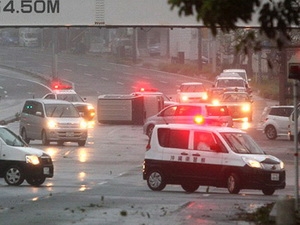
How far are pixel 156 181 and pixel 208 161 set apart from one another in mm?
1430

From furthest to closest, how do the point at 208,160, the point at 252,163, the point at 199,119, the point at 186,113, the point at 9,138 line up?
the point at 186,113
the point at 199,119
the point at 9,138
the point at 208,160
the point at 252,163

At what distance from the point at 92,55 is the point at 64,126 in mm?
68675

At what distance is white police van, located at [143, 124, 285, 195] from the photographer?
25.5 meters

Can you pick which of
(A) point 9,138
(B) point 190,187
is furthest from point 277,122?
(A) point 9,138

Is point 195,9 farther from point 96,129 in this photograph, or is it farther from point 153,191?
point 96,129

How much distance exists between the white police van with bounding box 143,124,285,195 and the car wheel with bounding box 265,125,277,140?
1984 centimetres

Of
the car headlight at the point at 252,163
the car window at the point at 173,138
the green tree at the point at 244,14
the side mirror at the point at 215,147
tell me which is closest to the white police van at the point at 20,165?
the car window at the point at 173,138

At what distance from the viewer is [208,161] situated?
84.8 feet

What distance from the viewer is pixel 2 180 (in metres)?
Result: 29.0

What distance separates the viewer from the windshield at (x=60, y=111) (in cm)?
4289

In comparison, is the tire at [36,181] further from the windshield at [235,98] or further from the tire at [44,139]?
the windshield at [235,98]

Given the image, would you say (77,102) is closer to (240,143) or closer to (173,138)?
(173,138)

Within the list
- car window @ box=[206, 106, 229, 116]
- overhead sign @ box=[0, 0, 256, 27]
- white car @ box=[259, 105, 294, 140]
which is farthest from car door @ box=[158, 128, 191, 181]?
white car @ box=[259, 105, 294, 140]

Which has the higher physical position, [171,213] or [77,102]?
[171,213]
